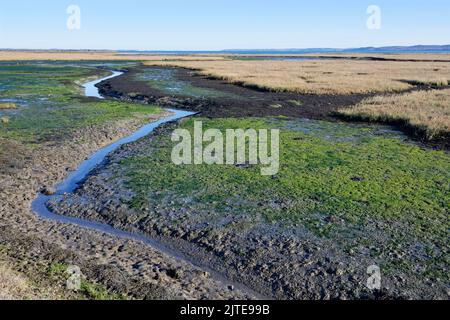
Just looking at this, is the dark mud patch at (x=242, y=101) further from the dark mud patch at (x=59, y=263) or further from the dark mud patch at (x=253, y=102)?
the dark mud patch at (x=59, y=263)

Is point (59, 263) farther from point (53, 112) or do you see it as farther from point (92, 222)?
point (53, 112)

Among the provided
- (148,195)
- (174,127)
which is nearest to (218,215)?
(148,195)

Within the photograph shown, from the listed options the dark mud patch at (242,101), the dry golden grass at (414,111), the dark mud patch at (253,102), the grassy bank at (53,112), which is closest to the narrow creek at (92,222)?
the grassy bank at (53,112)

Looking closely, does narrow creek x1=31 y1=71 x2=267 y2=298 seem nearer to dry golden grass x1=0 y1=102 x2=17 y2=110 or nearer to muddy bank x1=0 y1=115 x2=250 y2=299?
muddy bank x1=0 y1=115 x2=250 y2=299

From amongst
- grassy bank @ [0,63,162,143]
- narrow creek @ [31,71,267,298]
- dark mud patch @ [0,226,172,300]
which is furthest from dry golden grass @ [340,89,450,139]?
dark mud patch @ [0,226,172,300]
